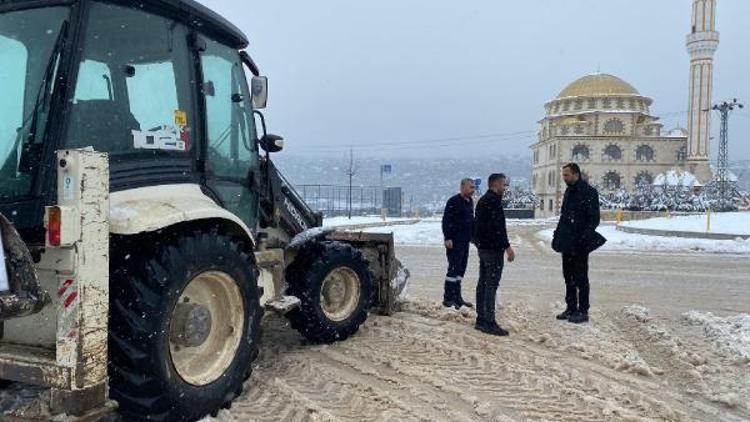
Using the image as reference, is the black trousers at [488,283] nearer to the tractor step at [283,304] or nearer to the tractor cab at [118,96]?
the tractor step at [283,304]

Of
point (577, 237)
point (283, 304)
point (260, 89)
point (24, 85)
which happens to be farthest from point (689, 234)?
point (24, 85)

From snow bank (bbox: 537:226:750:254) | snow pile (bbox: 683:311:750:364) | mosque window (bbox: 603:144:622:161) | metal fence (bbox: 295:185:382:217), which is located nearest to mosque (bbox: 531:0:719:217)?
mosque window (bbox: 603:144:622:161)

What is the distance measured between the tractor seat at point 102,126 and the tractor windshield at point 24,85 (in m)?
0.16

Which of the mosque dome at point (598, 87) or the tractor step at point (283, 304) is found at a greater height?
the mosque dome at point (598, 87)

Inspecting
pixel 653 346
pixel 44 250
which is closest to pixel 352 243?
pixel 653 346

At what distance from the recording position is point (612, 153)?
63.6 m

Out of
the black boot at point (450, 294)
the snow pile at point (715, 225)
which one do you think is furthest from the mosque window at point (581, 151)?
the black boot at point (450, 294)

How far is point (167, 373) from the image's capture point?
11.2ft

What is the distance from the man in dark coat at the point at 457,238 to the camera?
7.80 m

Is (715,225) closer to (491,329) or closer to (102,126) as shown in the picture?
(491,329)

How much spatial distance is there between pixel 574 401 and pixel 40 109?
12.5 feet

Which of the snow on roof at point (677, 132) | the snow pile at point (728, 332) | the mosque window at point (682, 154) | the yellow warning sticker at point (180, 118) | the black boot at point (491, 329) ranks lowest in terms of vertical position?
the snow pile at point (728, 332)

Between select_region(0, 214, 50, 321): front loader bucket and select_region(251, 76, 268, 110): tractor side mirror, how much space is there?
8.08 feet

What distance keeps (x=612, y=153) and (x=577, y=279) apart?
6074 cm
